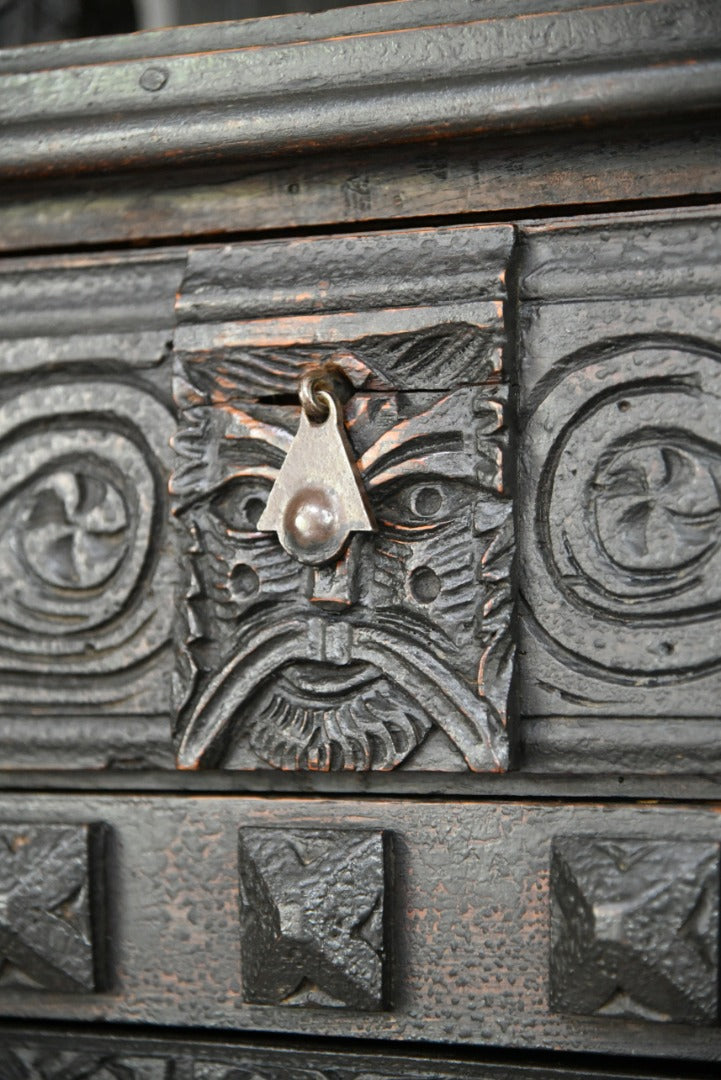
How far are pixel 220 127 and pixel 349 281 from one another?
109mm

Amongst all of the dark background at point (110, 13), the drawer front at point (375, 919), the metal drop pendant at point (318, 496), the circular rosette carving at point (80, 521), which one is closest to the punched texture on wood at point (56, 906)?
the drawer front at point (375, 919)

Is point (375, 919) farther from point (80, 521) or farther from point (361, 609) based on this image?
point (80, 521)

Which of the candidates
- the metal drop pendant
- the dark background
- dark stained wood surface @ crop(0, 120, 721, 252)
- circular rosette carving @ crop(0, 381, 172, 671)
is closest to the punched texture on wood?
circular rosette carving @ crop(0, 381, 172, 671)

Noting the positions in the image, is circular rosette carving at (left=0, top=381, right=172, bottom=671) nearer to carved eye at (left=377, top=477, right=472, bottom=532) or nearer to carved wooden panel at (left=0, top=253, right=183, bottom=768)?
carved wooden panel at (left=0, top=253, right=183, bottom=768)

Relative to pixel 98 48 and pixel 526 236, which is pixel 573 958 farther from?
pixel 98 48

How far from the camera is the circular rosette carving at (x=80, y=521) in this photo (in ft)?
2.17

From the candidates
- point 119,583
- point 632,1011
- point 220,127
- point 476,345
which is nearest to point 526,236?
point 476,345

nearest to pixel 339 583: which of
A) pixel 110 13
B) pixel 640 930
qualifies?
pixel 640 930

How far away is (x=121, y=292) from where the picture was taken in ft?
2.21

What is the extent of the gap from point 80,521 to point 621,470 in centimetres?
32

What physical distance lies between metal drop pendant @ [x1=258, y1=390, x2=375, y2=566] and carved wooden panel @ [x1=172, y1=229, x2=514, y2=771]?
0.01 meters

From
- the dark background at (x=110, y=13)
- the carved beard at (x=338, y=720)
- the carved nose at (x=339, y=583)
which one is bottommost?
the carved beard at (x=338, y=720)

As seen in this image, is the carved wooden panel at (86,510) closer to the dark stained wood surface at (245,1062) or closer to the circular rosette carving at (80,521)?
the circular rosette carving at (80,521)

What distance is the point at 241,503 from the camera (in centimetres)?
64
